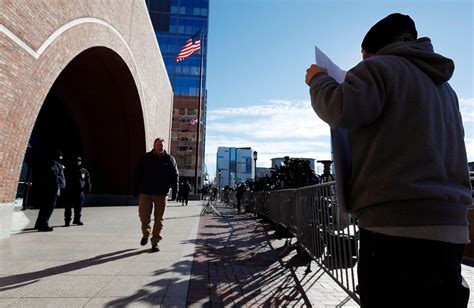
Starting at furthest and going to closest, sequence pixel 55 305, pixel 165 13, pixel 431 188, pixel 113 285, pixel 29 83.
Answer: pixel 165 13 → pixel 29 83 → pixel 113 285 → pixel 55 305 → pixel 431 188

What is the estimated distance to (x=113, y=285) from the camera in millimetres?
3551

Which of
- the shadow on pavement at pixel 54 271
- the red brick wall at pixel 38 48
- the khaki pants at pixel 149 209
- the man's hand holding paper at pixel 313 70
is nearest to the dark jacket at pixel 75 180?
→ the red brick wall at pixel 38 48

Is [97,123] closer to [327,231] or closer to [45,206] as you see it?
[45,206]

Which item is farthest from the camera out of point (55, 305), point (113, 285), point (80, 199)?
point (80, 199)

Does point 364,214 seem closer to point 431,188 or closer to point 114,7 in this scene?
point 431,188

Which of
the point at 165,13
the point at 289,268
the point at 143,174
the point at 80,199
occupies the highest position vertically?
the point at 165,13

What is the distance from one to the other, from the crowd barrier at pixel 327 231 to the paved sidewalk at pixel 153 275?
0.89ft

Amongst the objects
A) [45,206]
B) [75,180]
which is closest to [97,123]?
[75,180]

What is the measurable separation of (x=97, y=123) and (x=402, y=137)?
1918 cm

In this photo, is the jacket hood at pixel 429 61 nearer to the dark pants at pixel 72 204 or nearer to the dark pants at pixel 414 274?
the dark pants at pixel 414 274

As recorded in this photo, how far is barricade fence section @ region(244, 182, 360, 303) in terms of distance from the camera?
3.21 m

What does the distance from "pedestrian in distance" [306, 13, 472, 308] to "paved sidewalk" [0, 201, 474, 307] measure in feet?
6.93

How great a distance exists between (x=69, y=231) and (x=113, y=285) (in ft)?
15.5

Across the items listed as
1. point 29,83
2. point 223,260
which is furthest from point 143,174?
point 29,83
